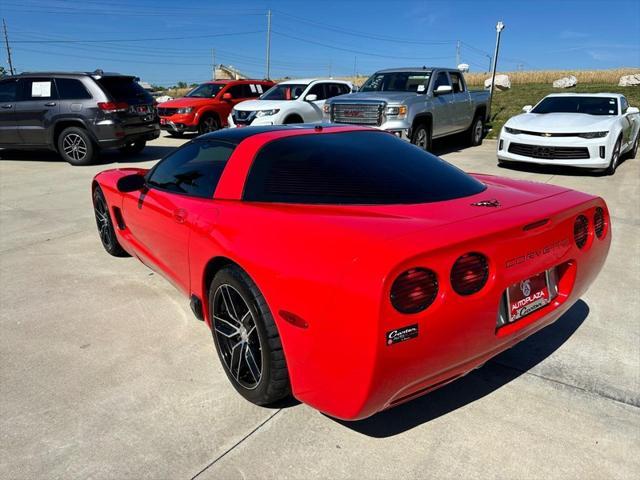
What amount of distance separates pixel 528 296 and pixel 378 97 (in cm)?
805

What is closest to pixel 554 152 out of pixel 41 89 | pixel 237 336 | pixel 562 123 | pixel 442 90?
pixel 562 123

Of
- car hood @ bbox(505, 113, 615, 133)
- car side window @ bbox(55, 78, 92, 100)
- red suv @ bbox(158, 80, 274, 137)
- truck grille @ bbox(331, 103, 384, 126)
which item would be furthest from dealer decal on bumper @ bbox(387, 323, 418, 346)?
red suv @ bbox(158, 80, 274, 137)

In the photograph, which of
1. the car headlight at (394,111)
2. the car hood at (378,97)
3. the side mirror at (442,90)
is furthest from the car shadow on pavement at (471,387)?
the side mirror at (442,90)

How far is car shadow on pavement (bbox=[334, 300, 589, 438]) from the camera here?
2.45 m

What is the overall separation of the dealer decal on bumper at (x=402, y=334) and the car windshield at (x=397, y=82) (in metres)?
9.32

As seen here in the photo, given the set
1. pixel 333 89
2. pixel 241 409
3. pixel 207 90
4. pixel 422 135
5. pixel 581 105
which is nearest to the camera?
pixel 241 409

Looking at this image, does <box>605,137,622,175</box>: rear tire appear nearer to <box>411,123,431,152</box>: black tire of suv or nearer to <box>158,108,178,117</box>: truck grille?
<box>411,123,431,152</box>: black tire of suv

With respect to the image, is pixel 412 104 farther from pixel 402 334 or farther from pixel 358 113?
pixel 402 334

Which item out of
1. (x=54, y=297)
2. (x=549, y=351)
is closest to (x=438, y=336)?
(x=549, y=351)

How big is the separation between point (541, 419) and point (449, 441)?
0.52 meters

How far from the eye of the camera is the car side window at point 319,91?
12.8 metres

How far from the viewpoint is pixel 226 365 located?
8.97ft

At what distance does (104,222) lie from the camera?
15.5 feet

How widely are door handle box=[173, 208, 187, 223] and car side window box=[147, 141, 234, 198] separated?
0.39 ft
